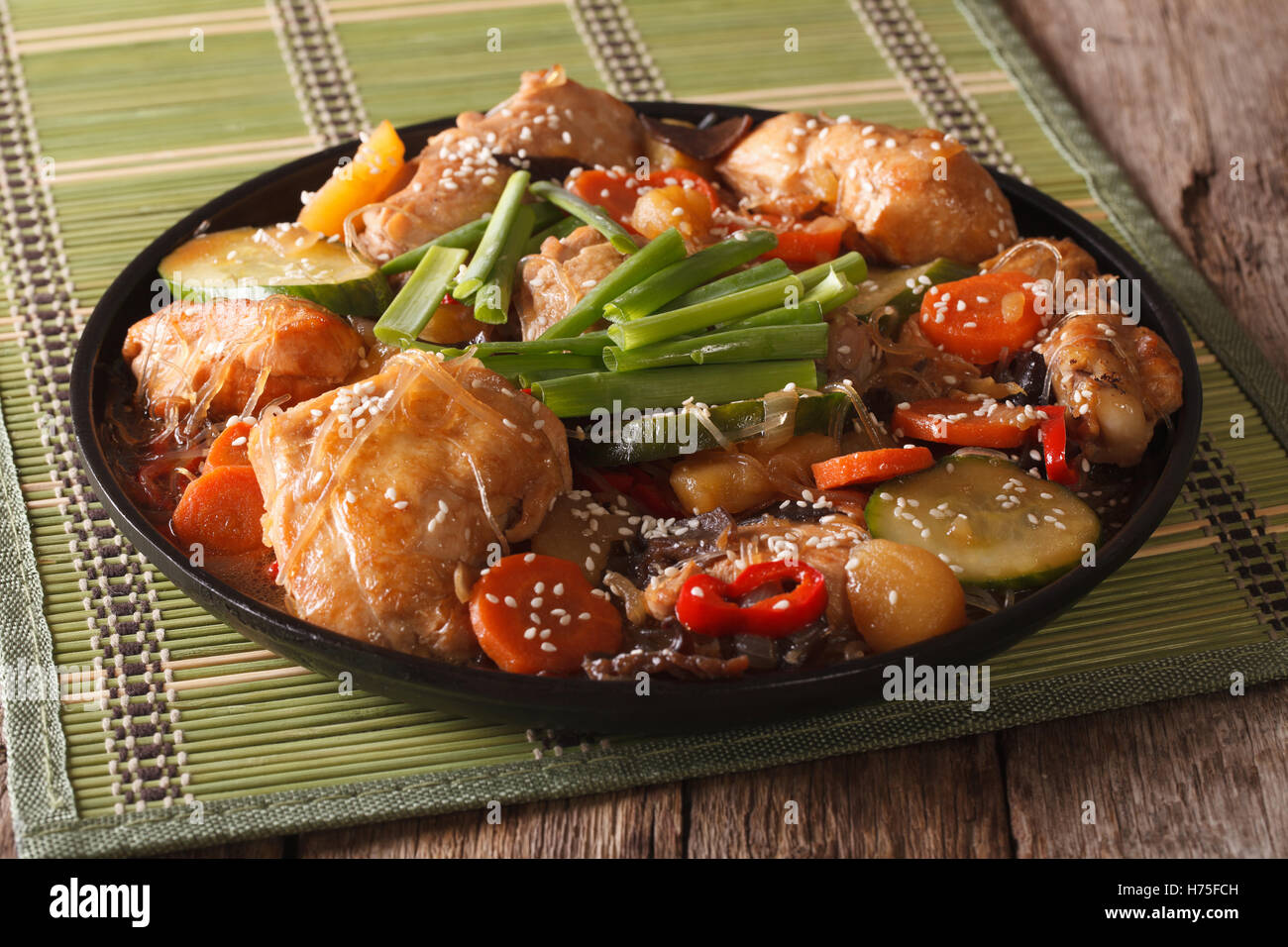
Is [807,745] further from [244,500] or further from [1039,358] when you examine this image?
[244,500]

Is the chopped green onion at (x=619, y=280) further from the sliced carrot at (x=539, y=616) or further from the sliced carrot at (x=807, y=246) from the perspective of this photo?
the sliced carrot at (x=539, y=616)

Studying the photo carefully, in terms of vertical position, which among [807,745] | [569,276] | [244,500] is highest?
[569,276]

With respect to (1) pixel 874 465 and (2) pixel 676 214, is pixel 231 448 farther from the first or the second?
(1) pixel 874 465

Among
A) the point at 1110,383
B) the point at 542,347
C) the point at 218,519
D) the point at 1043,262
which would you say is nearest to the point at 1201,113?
the point at 1043,262

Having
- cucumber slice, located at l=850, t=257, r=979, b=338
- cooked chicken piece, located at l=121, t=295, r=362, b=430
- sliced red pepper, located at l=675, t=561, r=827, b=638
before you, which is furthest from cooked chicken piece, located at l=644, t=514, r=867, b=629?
cooked chicken piece, located at l=121, t=295, r=362, b=430

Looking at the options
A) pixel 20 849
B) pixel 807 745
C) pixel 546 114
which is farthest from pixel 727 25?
pixel 20 849

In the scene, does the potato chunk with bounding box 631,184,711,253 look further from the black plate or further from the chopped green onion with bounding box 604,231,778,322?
the black plate
